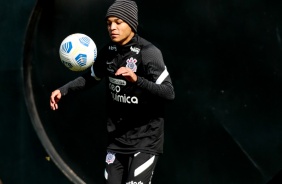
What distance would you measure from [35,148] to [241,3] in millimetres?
2475

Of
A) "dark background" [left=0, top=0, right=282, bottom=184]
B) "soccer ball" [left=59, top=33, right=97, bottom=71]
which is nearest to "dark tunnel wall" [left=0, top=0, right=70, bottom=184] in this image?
"dark background" [left=0, top=0, right=282, bottom=184]

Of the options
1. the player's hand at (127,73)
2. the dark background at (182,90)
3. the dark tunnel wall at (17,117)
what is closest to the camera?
the player's hand at (127,73)

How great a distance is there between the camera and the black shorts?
16.4 feet

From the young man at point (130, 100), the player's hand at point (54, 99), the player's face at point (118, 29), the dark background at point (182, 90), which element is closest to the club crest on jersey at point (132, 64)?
the young man at point (130, 100)

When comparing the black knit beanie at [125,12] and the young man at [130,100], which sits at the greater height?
the black knit beanie at [125,12]

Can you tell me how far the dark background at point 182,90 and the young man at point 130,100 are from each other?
74cm

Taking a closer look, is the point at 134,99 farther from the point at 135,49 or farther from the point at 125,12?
the point at 125,12

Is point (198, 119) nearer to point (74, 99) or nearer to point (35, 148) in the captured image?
A: point (74, 99)

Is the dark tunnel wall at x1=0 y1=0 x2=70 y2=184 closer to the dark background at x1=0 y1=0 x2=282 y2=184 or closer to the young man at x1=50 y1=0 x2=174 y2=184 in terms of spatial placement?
the dark background at x1=0 y1=0 x2=282 y2=184

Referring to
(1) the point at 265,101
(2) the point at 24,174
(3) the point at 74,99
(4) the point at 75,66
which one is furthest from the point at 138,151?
(2) the point at 24,174

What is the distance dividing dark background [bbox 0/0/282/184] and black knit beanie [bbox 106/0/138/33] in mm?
820

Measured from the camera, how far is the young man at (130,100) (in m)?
4.91

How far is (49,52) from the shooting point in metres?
6.46

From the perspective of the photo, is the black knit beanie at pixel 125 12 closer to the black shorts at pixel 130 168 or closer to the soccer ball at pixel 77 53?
the soccer ball at pixel 77 53
